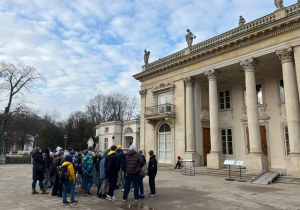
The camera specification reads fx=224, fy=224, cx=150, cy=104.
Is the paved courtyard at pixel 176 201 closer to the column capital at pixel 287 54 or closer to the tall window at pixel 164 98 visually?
the column capital at pixel 287 54

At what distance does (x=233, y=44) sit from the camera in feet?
52.8

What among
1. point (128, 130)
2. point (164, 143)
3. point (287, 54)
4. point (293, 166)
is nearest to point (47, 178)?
point (293, 166)

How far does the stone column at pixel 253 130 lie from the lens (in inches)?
542

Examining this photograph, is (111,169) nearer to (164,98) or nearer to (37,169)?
(37,169)

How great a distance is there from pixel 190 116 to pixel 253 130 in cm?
558

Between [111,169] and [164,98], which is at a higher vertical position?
[164,98]

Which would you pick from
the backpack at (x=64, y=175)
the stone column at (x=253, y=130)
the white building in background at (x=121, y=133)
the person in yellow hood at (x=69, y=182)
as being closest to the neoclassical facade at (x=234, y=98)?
the stone column at (x=253, y=130)

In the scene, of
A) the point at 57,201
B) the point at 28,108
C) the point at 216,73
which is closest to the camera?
the point at 57,201

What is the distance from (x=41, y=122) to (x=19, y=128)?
1460cm

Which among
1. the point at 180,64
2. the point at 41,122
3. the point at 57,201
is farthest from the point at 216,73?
the point at 41,122

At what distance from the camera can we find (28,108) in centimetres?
3133

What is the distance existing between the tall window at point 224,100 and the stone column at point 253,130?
15.0ft

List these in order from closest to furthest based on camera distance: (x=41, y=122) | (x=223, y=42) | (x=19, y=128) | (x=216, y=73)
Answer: (x=223, y=42), (x=216, y=73), (x=19, y=128), (x=41, y=122)

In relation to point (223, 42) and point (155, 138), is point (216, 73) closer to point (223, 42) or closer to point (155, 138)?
point (223, 42)
